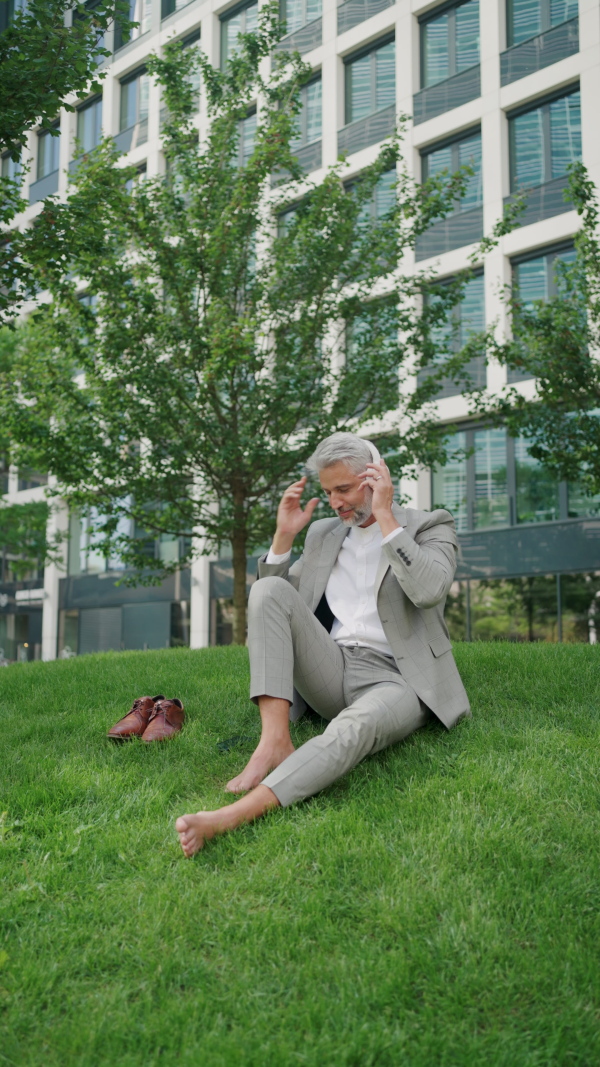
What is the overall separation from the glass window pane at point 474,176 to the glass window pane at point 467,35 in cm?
162

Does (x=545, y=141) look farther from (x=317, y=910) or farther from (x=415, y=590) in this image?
(x=317, y=910)

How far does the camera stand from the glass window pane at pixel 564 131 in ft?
58.3

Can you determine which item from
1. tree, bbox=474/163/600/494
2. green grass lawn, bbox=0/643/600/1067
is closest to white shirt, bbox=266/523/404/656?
green grass lawn, bbox=0/643/600/1067

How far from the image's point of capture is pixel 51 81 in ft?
20.5

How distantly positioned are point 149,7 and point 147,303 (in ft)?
69.1

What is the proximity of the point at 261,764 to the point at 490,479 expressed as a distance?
15.6m

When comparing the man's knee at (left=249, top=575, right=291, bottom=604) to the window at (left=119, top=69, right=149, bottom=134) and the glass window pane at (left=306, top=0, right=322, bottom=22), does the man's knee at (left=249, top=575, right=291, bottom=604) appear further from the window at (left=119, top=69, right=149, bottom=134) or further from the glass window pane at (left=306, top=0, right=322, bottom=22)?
the window at (left=119, top=69, right=149, bottom=134)

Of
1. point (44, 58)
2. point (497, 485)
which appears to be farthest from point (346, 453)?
point (497, 485)

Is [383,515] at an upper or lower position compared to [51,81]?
lower

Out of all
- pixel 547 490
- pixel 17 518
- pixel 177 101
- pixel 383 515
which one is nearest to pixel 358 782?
pixel 383 515

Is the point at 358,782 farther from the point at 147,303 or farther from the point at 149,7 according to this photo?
the point at 149,7

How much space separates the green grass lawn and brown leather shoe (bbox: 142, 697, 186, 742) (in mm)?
127

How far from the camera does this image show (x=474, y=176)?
19.0 m

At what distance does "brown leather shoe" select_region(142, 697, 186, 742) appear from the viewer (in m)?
4.88
